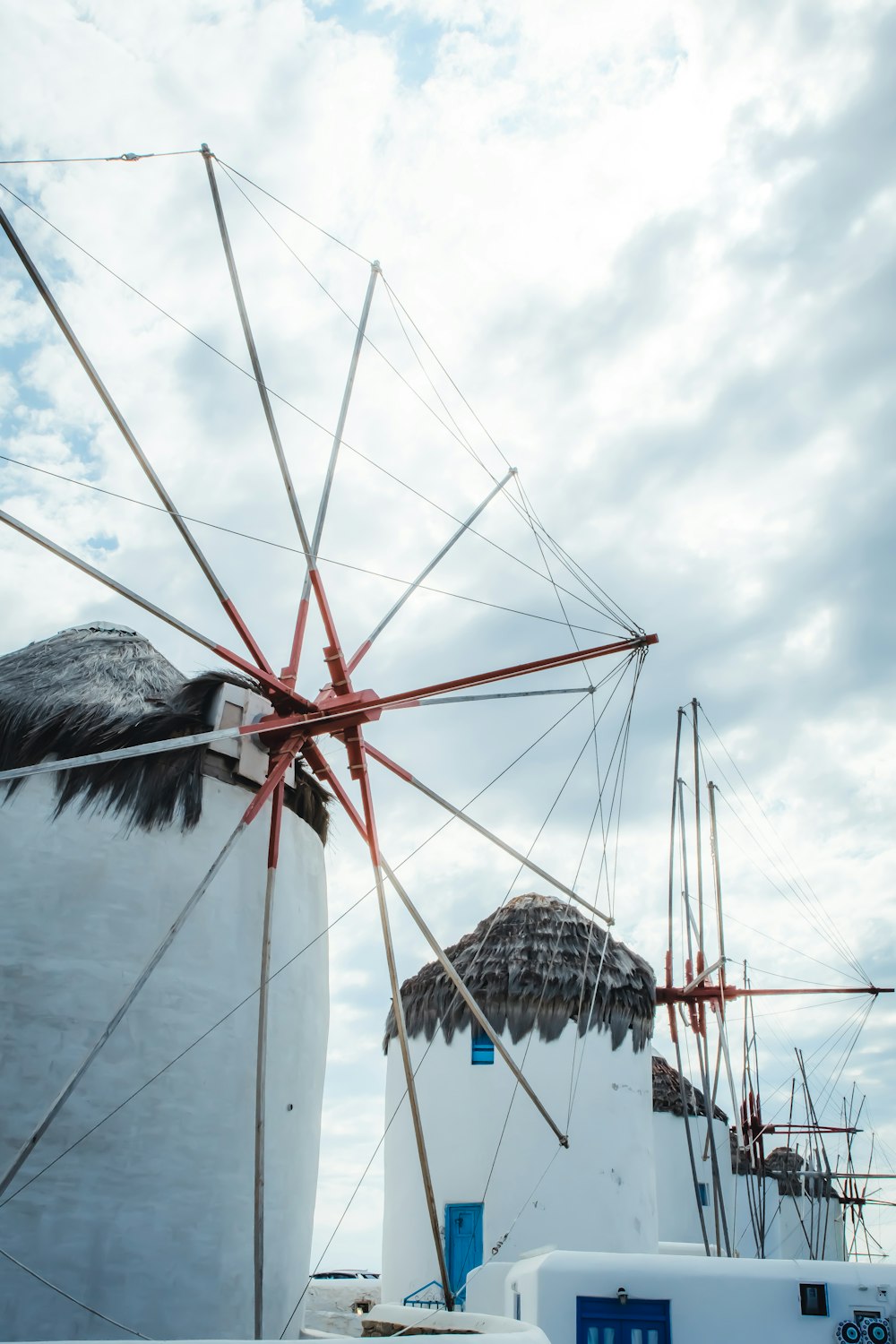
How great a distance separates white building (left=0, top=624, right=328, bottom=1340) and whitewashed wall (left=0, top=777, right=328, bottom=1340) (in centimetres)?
2

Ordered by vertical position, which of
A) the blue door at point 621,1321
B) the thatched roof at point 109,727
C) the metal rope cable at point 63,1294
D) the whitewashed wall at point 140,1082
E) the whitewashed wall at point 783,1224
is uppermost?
the thatched roof at point 109,727

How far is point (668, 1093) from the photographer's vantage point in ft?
87.1

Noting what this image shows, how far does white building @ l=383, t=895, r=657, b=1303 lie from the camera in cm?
1625

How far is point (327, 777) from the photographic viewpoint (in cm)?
1223

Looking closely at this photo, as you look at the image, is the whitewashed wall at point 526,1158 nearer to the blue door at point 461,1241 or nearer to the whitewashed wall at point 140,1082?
the blue door at point 461,1241

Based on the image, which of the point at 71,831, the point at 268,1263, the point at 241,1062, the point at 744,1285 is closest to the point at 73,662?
the point at 71,831

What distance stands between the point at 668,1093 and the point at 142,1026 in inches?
786

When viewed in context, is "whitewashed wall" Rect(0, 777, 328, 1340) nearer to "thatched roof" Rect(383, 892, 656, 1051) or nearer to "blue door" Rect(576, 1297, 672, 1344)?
"blue door" Rect(576, 1297, 672, 1344)

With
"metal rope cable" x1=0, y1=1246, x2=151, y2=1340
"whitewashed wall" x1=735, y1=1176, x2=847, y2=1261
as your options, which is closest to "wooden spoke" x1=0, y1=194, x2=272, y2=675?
"metal rope cable" x1=0, y1=1246, x2=151, y2=1340

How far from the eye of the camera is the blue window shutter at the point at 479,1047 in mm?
17328

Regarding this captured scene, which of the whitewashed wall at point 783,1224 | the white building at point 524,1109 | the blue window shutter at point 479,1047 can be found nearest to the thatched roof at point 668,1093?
the whitewashed wall at point 783,1224

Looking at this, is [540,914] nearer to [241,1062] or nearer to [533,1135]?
[533,1135]

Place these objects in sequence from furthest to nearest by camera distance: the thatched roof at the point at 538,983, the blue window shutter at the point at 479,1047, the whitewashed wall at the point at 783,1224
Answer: the whitewashed wall at the point at 783,1224 < the thatched roof at the point at 538,983 < the blue window shutter at the point at 479,1047

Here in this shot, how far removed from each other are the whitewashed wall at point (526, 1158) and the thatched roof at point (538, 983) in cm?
29
